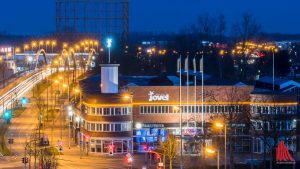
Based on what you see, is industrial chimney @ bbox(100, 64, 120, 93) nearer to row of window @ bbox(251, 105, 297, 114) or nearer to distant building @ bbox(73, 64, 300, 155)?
distant building @ bbox(73, 64, 300, 155)

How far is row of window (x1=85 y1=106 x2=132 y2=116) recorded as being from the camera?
43.4 m

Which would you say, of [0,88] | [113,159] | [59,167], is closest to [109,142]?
[113,159]

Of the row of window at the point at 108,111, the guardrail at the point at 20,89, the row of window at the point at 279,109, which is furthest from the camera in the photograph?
the guardrail at the point at 20,89

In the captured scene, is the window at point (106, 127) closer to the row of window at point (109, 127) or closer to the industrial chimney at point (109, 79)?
the row of window at point (109, 127)

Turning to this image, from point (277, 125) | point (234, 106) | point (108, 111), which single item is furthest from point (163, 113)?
point (277, 125)

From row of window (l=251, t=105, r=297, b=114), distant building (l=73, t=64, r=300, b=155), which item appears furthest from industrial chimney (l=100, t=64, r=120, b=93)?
row of window (l=251, t=105, r=297, b=114)

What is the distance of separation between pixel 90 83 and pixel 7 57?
2275 inches

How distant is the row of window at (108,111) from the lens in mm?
43375

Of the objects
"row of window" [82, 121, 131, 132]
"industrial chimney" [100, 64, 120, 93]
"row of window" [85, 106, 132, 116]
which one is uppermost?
"industrial chimney" [100, 64, 120, 93]

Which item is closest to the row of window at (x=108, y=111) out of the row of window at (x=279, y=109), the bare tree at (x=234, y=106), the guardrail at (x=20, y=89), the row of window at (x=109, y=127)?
the row of window at (x=109, y=127)

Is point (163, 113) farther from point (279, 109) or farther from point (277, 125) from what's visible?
point (277, 125)

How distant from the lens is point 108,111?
1708 inches

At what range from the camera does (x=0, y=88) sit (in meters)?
78.4

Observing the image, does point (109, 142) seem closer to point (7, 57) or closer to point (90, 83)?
point (90, 83)
